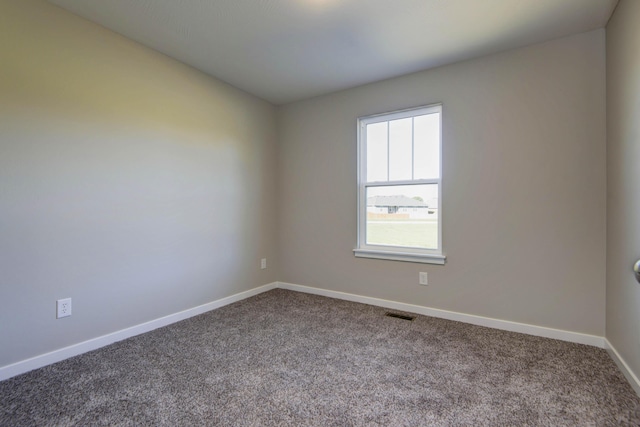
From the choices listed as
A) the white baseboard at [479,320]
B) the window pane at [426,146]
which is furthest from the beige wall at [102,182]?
the window pane at [426,146]

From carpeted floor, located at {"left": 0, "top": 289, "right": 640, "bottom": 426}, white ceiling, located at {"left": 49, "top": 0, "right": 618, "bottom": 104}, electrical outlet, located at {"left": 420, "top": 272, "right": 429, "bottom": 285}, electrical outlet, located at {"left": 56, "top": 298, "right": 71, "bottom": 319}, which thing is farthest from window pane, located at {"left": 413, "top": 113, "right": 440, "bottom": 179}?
electrical outlet, located at {"left": 56, "top": 298, "right": 71, "bottom": 319}

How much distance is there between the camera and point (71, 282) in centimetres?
212

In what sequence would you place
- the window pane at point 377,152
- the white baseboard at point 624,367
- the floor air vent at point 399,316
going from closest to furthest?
the white baseboard at point 624,367
the floor air vent at point 399,316
the window pane at point 377,152

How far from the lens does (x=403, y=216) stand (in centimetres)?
317

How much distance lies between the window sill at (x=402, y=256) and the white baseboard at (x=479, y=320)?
1.50ft

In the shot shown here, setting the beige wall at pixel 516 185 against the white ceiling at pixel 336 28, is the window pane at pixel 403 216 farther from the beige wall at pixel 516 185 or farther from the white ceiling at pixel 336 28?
the white ceiling at pixel 336 28

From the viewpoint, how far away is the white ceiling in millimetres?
2014

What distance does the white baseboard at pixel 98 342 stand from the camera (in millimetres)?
1877

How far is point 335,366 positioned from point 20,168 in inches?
94.0

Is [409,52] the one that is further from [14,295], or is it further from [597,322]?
[14,295]

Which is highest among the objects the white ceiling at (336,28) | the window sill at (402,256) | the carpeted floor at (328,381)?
the white ceiling at (336,28)

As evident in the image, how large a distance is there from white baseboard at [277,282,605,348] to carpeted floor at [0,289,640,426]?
86mm

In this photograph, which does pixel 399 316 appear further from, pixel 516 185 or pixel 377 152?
pixel 377 152

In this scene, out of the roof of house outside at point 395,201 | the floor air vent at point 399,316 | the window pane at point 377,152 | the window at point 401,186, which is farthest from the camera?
the window pane at point 377,152
